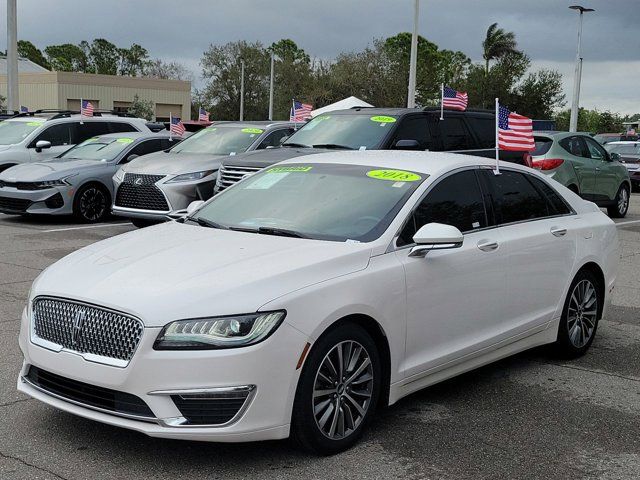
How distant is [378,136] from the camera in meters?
11.0

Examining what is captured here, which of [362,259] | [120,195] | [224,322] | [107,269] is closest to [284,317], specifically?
[224,322]

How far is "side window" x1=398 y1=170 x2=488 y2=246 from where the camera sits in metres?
4.98

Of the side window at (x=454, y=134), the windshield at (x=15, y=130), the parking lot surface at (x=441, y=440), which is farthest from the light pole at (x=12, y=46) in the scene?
the parking lot surface at (x=441, y=440)

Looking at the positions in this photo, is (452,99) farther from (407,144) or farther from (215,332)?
(215,332)

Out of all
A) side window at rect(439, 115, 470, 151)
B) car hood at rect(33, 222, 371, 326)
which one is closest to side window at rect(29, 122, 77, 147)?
side window at rect(439, 115, 470, 151)

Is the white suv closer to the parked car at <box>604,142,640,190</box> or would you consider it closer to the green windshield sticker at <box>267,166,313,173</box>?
the green windshield sticker at <box>267,166,313,173</box>

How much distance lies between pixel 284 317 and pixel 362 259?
0.72 meters

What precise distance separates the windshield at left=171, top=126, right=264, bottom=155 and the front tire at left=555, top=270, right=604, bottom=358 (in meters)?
7.92

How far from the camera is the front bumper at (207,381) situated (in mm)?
3840

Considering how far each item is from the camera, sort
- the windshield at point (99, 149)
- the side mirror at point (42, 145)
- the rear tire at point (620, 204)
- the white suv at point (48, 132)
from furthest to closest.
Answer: the rear tire at point (620, 204), the white suv at point (48, 132), the side mirror at point (42, 145), the windshield at point (99, 149)

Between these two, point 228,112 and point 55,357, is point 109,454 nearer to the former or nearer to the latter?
point 55,357

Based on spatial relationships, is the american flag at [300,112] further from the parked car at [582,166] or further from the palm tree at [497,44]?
the palm tree at [497,44]

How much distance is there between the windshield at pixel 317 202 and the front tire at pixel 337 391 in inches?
27.0

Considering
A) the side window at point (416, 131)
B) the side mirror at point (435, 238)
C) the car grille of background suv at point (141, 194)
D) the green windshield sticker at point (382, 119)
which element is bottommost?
the car grille of background suv at point (141, 194)
